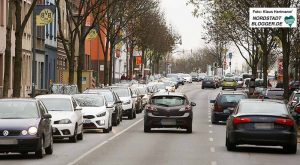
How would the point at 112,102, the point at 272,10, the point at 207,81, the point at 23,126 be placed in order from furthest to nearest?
the point at 207,81 < the point at 272,10 < the point at 112,102 < the point at 23,126

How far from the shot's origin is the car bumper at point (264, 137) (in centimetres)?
2158

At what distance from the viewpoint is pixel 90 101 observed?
32.0 metres

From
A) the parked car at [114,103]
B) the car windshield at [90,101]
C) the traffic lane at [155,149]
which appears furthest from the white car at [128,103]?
the car windshield at [90,101]

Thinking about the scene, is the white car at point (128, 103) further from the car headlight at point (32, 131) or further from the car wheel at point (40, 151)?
the car headlight at point (32, 131)

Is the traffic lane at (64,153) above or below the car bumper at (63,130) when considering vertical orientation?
below

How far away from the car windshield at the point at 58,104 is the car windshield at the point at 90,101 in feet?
16.6

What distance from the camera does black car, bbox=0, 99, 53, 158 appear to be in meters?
19.1

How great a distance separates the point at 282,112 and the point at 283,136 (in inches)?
26.1

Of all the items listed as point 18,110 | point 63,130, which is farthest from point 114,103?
point 18,110

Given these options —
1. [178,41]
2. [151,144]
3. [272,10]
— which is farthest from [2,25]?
[178,41]

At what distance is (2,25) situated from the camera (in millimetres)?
52594

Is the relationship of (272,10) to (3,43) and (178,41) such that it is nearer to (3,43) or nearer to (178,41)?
(3,43)

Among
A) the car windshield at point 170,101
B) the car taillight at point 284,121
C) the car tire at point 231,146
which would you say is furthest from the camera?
the car windshield at point 170,101

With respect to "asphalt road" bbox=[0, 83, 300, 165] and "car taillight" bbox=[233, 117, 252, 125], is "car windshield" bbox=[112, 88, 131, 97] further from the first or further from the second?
"car taillight" bbox=[233, 117, 252, 125]
